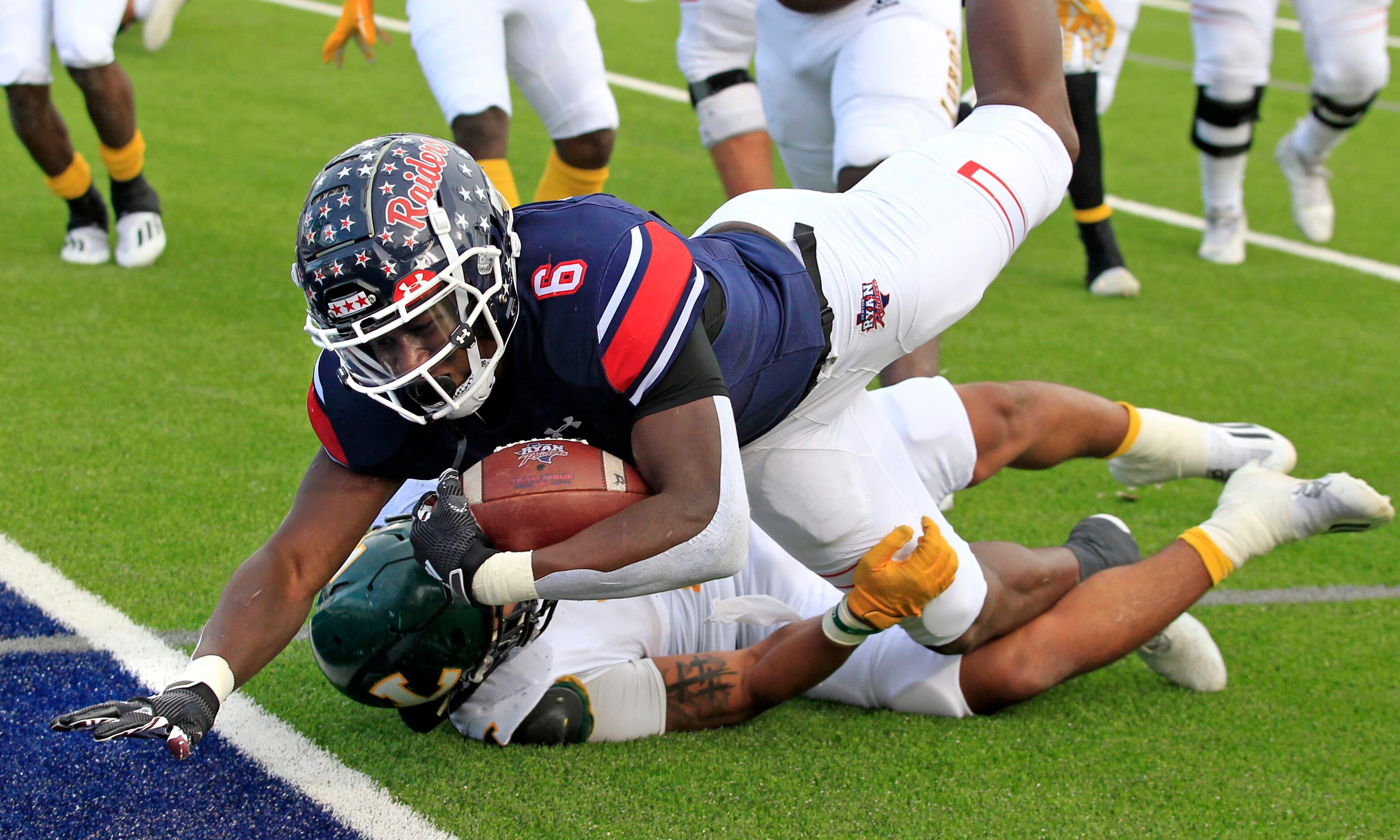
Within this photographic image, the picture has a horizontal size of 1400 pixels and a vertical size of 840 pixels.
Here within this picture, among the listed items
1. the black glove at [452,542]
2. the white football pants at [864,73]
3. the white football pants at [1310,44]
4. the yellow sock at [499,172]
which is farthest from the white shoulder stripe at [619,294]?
the white football pants at [1310,44]

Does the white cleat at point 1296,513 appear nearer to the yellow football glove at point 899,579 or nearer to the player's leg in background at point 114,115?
the yellow football glove at point 899,579

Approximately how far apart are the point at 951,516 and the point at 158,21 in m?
4.25

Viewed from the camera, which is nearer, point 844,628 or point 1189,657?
point 844,628

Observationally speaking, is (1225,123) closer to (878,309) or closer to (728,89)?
(728,89)

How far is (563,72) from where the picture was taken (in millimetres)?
4297

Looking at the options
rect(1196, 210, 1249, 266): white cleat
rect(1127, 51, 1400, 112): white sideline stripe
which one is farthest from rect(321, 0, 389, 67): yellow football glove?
rect(1127, 51, 1400, 112): white sideline stripe

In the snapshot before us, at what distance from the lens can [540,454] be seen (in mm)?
2076

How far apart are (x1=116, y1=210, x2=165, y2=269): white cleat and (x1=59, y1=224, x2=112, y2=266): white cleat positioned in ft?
0.18

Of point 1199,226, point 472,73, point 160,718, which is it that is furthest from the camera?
point 1199,226

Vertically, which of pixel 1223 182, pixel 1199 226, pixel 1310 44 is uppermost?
pixel 1310 44

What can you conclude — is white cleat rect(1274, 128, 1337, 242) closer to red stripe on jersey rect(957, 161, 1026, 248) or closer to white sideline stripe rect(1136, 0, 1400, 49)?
red stripe on jersey rect(957, 161, 1026, 248)

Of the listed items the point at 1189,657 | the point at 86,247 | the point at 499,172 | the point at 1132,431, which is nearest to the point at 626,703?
the point at 1189,657

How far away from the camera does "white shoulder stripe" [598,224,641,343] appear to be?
6.30ft

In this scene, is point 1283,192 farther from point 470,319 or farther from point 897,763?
point 470,319
